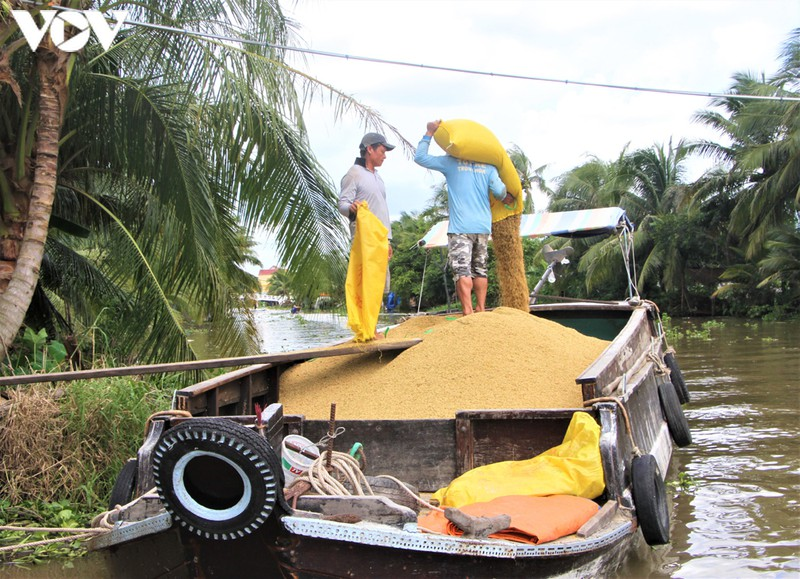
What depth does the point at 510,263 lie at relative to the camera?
701 cm

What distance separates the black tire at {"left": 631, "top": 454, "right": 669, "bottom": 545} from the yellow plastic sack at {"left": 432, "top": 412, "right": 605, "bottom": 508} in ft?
0.65

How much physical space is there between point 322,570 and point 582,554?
3.16 feet

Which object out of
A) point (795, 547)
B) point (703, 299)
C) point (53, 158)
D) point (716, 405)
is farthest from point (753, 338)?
point (53, 158)

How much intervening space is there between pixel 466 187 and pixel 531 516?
12.1ft

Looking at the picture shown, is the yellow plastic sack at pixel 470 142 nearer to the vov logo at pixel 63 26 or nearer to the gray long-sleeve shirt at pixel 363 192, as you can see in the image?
the gray long-sleeve shirt at pixel 363 192

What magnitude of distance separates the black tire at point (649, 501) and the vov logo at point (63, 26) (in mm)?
4685

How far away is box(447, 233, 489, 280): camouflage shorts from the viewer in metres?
6.25

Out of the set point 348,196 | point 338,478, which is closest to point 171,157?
point 348,196

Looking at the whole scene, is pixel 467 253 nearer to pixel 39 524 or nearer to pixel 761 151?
pixel 39 524

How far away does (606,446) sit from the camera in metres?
3.42

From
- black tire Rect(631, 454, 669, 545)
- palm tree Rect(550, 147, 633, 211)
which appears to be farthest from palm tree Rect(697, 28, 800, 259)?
black tire Rect(631, 454, 669, 545)

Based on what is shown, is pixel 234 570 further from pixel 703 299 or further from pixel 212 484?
pixel 703 299

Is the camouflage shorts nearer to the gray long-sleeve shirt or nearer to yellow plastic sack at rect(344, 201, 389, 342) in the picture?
the gray long-sleeve shirt

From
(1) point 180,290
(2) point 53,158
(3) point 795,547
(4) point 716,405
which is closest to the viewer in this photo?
(3) point 795,547
